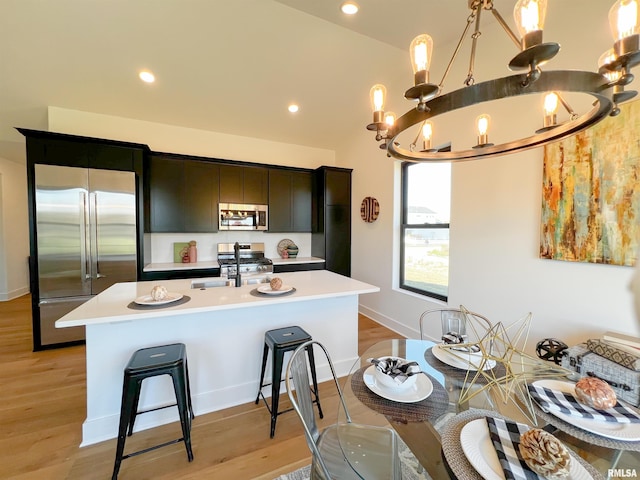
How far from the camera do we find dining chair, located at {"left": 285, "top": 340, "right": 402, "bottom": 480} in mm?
1112

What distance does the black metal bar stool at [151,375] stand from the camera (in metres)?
1.49

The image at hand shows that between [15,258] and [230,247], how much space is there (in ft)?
15.4

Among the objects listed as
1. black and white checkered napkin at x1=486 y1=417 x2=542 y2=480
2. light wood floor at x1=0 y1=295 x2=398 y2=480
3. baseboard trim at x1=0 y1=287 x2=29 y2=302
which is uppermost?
black and white checkered napkin at x1=486 y1=417 x2=542 y2=480

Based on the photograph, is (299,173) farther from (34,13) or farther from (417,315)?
(34,13)

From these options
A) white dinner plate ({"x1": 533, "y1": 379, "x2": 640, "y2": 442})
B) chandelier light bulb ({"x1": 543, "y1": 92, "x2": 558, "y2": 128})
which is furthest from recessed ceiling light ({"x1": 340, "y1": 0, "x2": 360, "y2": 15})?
white dinner plate ({"x1": 533, "y1": 379, "x2": 640, "y2": 442})

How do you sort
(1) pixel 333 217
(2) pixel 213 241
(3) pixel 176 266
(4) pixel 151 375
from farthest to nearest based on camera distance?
(1) pixel 333 217, (2) pixel 213 241, (3) pixel 176 266, (4) pixel 151 375

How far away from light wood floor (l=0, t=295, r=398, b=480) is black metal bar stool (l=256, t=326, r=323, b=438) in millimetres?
151

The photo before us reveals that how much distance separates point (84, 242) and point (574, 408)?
14.6 ft

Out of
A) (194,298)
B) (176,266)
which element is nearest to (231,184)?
(176,266)

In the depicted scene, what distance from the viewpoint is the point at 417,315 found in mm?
3432

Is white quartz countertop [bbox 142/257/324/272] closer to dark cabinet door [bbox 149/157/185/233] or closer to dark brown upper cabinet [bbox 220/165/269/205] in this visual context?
dark cabinet door [bbox 149/157/185/233]

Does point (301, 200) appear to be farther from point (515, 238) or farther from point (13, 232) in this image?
point (13, 232)

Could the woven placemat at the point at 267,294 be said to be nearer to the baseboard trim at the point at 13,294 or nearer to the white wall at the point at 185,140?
the white wall at the point at 185,140

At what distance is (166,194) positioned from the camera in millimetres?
3822
